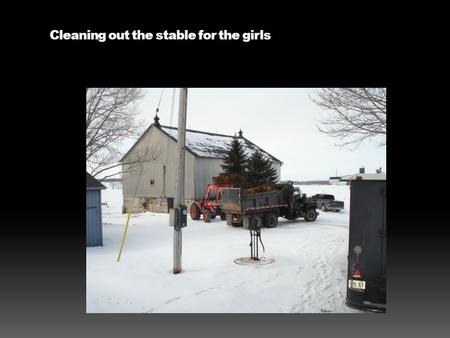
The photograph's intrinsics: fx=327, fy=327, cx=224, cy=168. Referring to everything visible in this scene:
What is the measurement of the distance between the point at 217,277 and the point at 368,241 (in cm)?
353

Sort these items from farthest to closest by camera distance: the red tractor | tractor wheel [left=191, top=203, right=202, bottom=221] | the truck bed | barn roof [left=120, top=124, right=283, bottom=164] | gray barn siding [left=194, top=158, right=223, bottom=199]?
barn roof [left=120, top=124, right=283, bottom=164] < gray barn siding [left=194, top=158, right=223, bottom=199] < tractor wheel [left=191, top=203, right=202, bottom=221] < the red tractor < the truck bed

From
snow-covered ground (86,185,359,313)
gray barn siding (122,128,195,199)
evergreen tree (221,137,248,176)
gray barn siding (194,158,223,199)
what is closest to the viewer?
snow-covered ground (86,185,359,313)

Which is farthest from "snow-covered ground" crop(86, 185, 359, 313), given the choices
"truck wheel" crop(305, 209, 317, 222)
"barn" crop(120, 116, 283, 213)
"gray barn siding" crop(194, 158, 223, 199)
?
"barn" crop(120, 116, 283, 213)

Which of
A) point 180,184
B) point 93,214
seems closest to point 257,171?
point 93,214

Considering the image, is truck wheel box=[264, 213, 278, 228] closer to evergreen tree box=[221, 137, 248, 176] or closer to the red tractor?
the red tractor

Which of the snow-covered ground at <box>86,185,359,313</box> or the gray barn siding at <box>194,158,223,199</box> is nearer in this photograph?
the snow-covered ground at <box>86,185,359,313</box>

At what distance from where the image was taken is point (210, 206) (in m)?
19.0

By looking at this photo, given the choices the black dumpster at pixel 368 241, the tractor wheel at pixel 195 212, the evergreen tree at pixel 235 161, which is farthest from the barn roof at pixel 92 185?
the evergreen tree at pixel 235 161

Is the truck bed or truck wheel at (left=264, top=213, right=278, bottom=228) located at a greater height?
the truck bed

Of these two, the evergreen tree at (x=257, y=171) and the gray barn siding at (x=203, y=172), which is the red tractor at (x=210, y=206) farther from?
the evergreen tree at (x=257, y=171)

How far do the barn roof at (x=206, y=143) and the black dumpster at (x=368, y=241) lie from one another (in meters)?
18.8

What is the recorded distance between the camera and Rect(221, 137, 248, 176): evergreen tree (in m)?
24.7

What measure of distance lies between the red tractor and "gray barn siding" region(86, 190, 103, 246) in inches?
317

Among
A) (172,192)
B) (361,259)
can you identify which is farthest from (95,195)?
(172,192)
